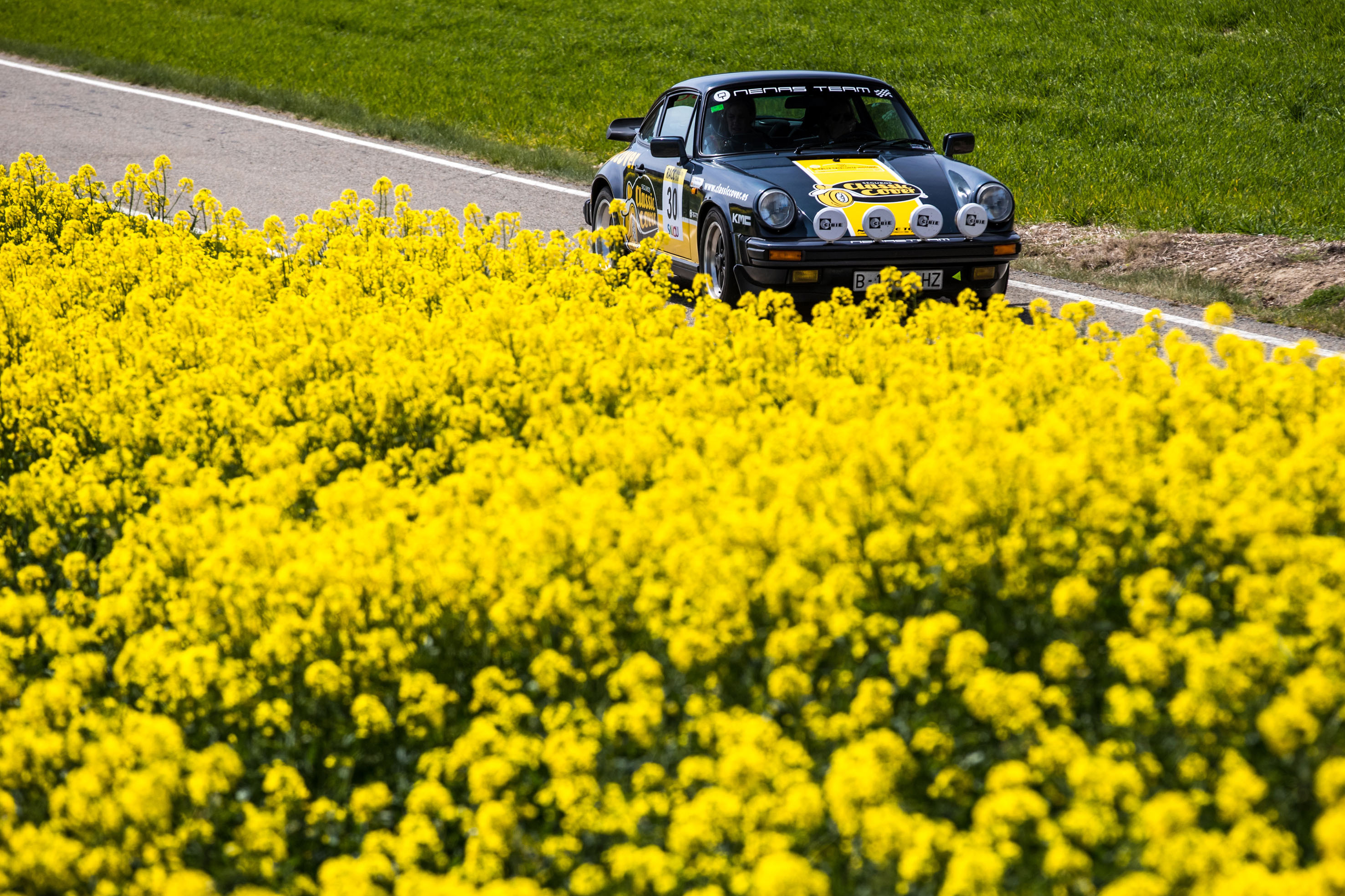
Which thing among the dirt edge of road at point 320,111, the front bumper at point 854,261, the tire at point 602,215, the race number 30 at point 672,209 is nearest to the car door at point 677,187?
the race number 30 at point 672,209

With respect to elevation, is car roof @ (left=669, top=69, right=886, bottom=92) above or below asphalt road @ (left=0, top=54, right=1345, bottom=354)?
above

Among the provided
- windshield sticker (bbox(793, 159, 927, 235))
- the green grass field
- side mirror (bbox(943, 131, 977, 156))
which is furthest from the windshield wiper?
the green grass field

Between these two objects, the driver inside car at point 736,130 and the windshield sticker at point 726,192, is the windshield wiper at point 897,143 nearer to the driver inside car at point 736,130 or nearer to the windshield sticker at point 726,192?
the driver inside car at point 736,130

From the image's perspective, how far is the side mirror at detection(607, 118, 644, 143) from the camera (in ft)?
32.9

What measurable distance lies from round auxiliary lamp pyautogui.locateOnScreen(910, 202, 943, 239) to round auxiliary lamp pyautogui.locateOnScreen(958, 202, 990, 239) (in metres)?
0.11

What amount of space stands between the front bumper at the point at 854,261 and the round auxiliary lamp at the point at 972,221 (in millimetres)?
41

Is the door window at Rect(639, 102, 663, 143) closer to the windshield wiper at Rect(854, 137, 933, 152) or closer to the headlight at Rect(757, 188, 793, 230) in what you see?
the windshield wiper at Rect(854, 137, 933, 152)

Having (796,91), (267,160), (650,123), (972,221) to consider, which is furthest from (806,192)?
(267,160)

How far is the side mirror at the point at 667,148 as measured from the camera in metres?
8.76

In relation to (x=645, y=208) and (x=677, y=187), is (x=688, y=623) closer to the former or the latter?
(x=677, y=187)

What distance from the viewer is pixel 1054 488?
4.05m

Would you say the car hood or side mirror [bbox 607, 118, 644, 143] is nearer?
the car hood

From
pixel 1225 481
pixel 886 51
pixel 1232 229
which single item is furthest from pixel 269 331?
pixel 886 51

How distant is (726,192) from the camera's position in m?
8.15
